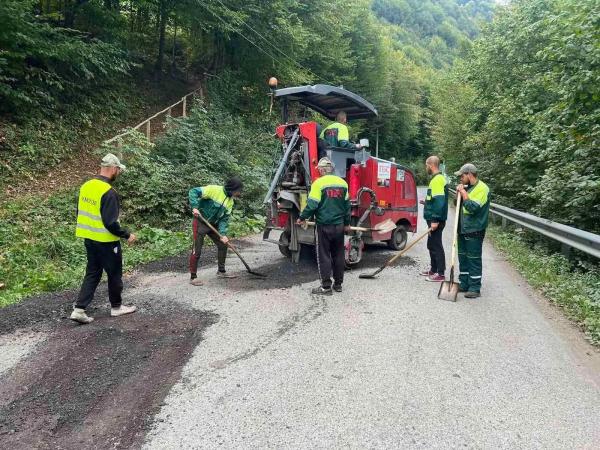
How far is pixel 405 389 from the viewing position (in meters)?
3.59

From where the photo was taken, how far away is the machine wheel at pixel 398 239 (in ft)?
31.8

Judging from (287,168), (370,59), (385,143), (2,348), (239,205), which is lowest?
(2,348)

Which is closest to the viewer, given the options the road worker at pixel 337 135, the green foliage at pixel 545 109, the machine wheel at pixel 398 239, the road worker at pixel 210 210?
the road worker at pixel 210 210

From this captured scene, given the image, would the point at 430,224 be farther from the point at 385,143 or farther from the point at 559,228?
the point at 385,143

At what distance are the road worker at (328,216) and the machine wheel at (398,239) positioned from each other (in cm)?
336

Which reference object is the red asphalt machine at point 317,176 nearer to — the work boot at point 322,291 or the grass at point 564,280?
the work boot at point 322,291

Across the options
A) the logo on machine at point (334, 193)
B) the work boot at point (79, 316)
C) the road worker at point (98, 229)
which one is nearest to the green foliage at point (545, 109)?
the logo on machine at point (334, 193)

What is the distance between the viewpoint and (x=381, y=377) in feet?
12.4

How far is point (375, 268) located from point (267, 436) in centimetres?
534

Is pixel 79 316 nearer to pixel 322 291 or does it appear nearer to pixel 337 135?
pixel 322 291

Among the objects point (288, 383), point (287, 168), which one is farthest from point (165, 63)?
point (288, 383)

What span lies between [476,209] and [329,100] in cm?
356

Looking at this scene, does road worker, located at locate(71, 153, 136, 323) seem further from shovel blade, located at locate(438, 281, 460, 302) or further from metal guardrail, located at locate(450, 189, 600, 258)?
metal guardrail, located at locate(450, 189, 600, 258)

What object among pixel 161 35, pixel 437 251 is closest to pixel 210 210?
pixel 437 251
